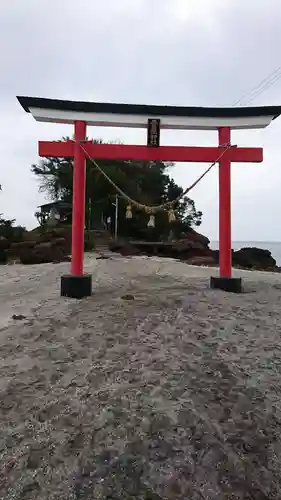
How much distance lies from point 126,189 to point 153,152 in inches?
634

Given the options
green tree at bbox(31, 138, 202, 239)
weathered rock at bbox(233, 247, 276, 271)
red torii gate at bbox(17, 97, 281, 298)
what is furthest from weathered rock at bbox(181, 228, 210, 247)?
red torii gate at bbox(17, 97, 281, 298)

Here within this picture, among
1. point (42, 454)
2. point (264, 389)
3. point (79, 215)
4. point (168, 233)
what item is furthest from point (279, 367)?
point (168, 233)

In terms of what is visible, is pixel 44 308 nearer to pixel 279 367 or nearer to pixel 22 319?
pixel 22 319

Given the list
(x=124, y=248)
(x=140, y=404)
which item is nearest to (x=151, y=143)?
(x=140, y=404)

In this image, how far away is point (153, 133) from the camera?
5.86 metres

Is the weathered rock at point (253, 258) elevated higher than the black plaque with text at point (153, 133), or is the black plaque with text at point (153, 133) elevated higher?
the black plaque with text at point (153, 133)

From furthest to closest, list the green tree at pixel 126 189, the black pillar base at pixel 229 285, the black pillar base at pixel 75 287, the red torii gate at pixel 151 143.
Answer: the green tree at pixel 126 189 < the black pillar base at pixel 229 285 < the red torii gate at pixel 151 143 < the black pillar base at pixel 75 287

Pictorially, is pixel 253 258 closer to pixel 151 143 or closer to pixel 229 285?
pixel 229 285

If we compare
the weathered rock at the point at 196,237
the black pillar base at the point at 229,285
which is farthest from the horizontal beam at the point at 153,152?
the weathered rock at the point at 196,237

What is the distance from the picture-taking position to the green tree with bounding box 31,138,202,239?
21828 millimetres

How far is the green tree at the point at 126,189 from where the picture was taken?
2183 cm

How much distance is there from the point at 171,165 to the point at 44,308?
24.8m

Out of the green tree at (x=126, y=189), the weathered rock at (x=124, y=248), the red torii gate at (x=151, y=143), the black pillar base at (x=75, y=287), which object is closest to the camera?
the black pillar base at (x=75, y=287)

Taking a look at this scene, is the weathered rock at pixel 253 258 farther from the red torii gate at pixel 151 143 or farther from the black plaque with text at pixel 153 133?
the black plaque with text at pixel 153 133
